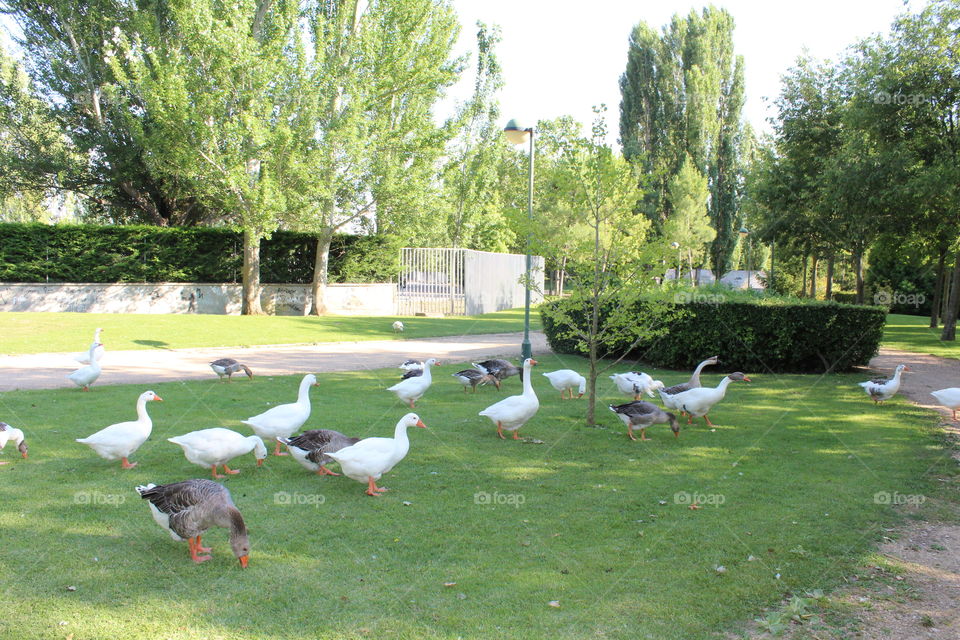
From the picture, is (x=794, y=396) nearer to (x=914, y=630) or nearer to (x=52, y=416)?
(x=914, y=630)

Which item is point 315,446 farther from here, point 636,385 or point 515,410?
point 636,385

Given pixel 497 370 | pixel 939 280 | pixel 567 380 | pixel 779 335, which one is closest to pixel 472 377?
pixel 497 370

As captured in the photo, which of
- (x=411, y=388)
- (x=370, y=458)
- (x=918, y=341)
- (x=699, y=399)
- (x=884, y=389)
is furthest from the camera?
(x=918, y=341)

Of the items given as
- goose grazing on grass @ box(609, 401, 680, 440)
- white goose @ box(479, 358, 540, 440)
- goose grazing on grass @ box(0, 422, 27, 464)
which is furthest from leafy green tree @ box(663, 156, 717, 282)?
goose grazing on grass @ box(0, 422, 27, 464)

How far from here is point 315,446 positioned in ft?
25.0

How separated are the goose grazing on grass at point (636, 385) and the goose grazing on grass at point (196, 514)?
8.14 metres

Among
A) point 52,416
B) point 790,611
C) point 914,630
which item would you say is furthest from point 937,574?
point 52,416

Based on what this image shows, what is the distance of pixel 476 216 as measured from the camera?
43000mm

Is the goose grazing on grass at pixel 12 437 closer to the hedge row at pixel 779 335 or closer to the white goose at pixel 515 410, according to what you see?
the white goose at pixel 515 410

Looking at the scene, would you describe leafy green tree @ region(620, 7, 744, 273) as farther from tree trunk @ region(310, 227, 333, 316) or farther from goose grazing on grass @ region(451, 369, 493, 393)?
goose grazing on grass @ region(451, 369, 493, 393)

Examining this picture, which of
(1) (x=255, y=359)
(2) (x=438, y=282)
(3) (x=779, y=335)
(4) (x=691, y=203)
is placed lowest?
(1) (x=255, y=359)

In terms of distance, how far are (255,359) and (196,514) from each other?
12231mm

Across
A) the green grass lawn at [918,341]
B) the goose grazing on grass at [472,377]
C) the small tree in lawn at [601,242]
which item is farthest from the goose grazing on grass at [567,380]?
the green grass lawn at [918,341]

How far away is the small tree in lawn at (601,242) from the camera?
9883 mm
